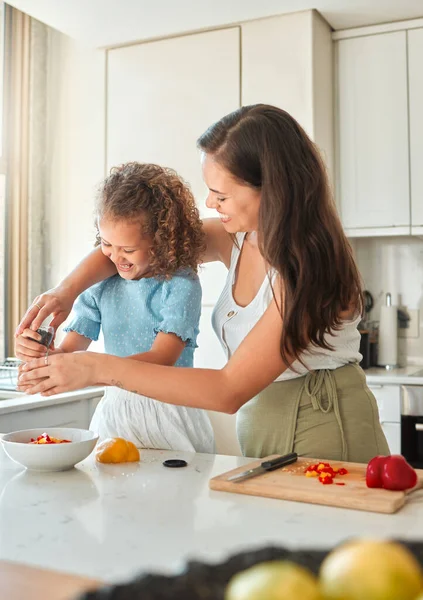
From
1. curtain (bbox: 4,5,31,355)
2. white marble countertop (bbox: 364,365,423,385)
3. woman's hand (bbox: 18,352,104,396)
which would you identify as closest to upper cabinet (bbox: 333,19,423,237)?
white marble countertop (bbox: 364,365,423,385)

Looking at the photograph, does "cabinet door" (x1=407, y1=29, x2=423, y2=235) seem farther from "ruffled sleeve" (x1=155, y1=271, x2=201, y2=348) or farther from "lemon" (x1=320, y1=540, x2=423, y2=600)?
"lemon" (x1=320, y1=540, x2=423, y2=600)

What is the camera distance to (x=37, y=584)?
2.85ft

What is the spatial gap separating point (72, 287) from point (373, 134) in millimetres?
2092

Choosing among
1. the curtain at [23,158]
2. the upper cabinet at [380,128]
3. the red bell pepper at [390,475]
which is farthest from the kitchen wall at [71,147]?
the red bell pepper at [390,475]

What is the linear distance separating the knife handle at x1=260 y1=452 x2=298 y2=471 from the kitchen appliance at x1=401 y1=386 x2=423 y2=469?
167cm

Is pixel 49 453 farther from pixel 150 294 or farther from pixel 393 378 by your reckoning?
pixel 393 378

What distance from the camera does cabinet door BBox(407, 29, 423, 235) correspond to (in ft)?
10.9

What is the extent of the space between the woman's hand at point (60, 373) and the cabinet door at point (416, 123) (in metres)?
2.24

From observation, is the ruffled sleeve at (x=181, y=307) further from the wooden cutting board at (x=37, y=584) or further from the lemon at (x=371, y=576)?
the lemon at (x=371, y=576)

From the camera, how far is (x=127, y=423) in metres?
1.78

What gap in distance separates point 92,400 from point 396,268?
171cm

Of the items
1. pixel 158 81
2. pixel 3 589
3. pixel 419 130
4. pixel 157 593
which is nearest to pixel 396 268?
pixel 419 130

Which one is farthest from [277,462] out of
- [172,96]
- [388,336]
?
[172,96]

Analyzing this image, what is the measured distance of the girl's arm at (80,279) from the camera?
5.66ft
